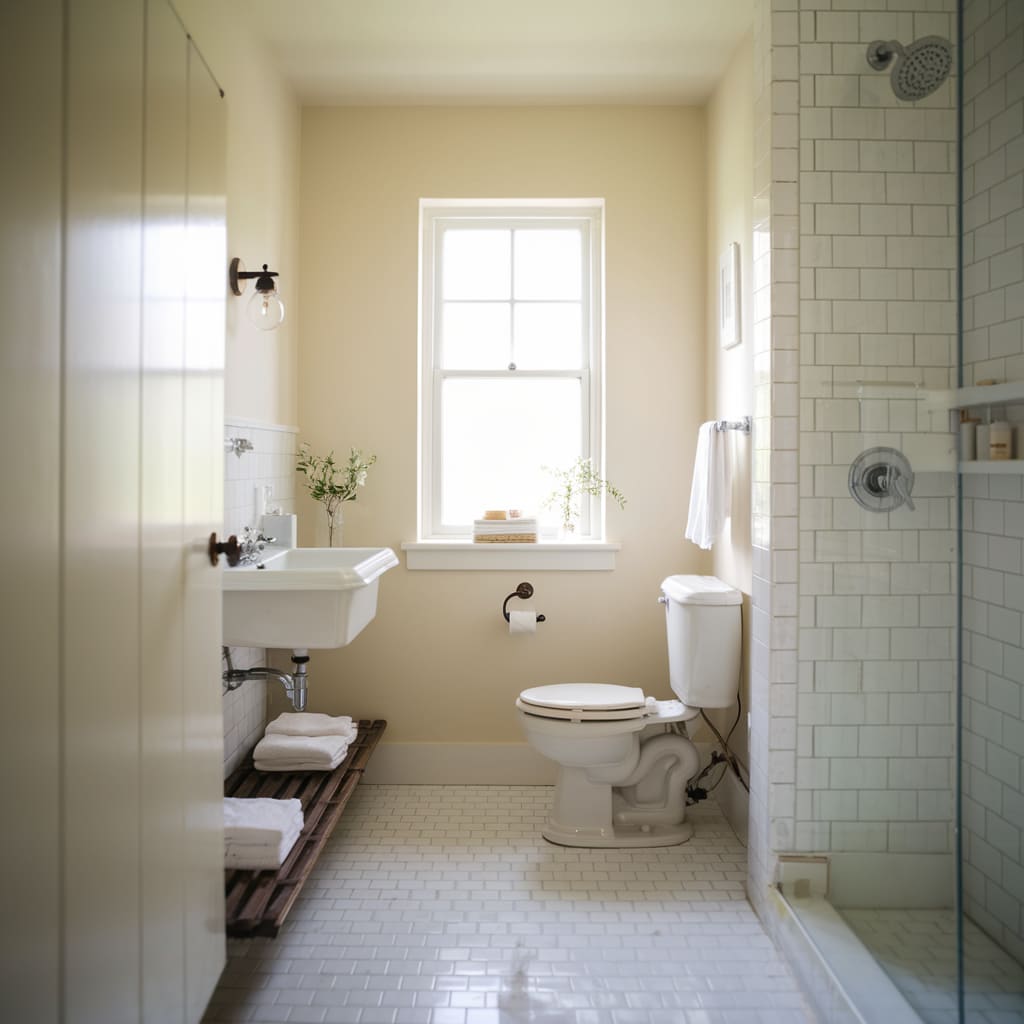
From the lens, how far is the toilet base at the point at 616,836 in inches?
108

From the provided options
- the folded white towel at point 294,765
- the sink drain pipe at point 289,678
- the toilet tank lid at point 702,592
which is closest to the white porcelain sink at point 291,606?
the sink drain pipe at point 289,678

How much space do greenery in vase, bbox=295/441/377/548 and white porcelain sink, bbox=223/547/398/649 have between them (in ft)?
3.42

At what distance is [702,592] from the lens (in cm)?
277

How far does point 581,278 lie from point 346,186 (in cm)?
102

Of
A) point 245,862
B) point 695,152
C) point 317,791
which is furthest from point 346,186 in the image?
point 245,862

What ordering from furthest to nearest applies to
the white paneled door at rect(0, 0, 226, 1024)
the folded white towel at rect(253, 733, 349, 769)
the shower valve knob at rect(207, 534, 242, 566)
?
the folded white towel at rect(253, 733, 349, 769)
the shower valve knob at rect(207, 534, 242, 566)
the white paneled door at rect(0, 0, 226, 1024)

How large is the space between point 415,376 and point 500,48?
3.97ft

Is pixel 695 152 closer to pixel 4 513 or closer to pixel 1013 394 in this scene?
pixel 1013 394

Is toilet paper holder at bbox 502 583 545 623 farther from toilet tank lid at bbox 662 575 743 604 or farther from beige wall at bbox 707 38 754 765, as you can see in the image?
beige wall at bbox 707 38 754 765

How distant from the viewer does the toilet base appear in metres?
2.75

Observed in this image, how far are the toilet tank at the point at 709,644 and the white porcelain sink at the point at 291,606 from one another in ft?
3.89

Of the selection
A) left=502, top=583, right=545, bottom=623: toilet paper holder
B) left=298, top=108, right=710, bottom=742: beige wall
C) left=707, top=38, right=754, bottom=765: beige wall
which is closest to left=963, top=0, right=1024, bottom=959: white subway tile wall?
left=707, top=38, right=754, bottom=765: beige wall

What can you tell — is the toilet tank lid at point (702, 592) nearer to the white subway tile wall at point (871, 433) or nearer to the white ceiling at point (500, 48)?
the white subway tile wall at point (871, 433)

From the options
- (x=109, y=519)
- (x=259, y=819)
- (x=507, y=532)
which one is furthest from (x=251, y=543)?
(x=109, y=519)
